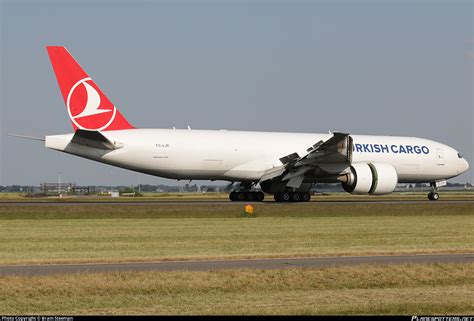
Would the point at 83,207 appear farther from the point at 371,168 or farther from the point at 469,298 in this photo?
the point at 469,298

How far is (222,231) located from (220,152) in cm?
1622

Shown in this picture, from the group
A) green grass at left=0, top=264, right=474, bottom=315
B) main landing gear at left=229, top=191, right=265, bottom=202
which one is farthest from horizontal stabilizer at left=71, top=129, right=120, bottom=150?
green grass at left=0, top=264, right=474, bottom=315

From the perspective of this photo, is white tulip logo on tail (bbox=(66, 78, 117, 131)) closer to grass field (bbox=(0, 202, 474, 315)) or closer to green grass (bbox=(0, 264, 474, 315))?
grass field (bbox=(0, 202, 474, 315))

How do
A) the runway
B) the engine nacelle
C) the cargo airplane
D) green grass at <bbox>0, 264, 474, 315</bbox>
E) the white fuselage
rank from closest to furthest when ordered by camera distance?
green grass at <bbox>0, 264, 474, 315</bbox>
the runway
the cargo airplane
the white fuselage
the engine nacelle

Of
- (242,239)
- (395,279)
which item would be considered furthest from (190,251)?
(395,279)

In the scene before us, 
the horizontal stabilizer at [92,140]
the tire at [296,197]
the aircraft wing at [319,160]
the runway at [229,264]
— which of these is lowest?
the runway at [229,264]

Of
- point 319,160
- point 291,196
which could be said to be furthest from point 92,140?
point 319,160

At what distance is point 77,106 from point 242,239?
2091 centimetres

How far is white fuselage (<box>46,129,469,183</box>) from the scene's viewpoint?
43.0m

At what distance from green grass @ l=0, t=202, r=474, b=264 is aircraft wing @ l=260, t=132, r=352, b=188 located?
381 cm

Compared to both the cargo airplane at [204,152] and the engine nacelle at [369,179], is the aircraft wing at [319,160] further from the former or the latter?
the engine nacelle at [369,179]

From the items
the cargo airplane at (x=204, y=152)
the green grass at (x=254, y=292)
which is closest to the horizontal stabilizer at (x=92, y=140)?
the cargo airplane at (x=204, y=152)

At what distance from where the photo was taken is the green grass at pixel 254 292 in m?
13.3

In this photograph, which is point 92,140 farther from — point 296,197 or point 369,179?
point 369,179
